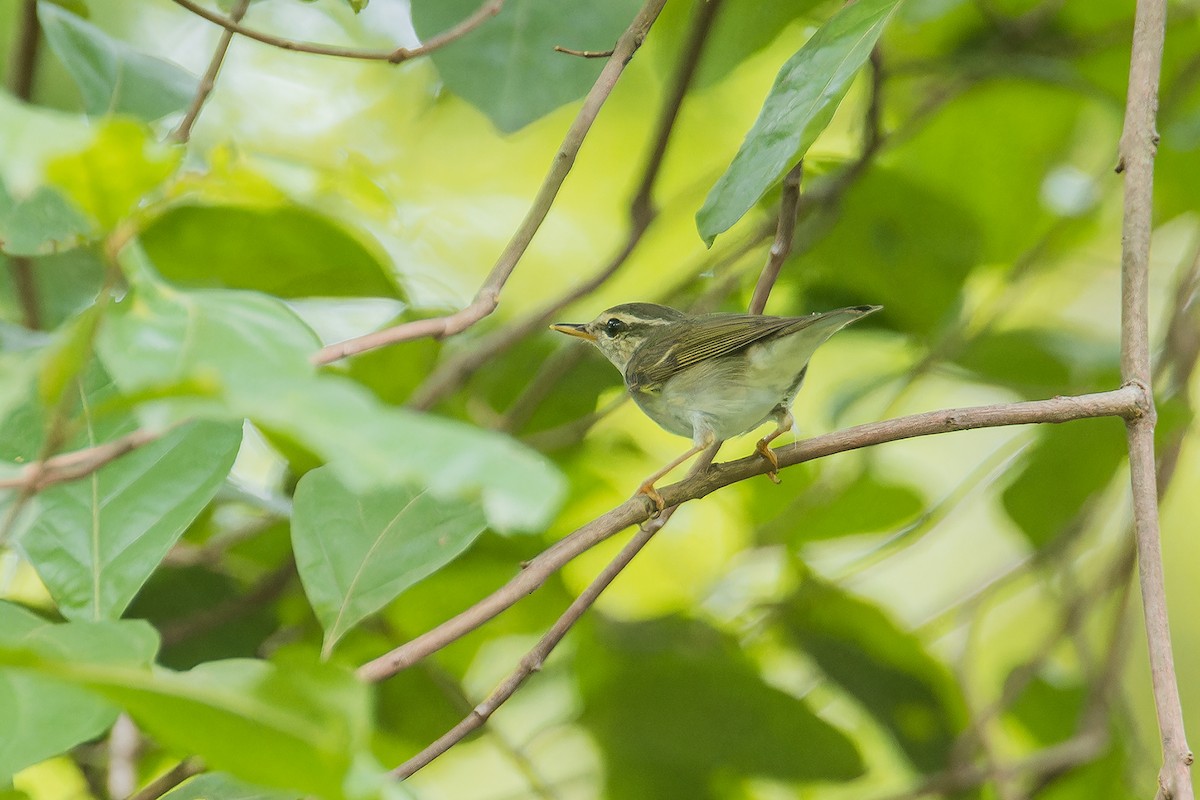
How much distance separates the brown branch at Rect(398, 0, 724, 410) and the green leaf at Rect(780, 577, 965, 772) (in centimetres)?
82

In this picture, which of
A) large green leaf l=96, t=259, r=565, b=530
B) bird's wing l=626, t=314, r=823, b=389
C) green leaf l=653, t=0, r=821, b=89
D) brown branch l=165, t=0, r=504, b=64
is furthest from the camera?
bird's wing l=626, t=314, r=823, b=389

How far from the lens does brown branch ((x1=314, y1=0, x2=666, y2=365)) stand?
43.4 inches

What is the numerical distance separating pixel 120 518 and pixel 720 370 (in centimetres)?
146

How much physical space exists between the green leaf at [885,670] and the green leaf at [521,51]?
49.2 inches

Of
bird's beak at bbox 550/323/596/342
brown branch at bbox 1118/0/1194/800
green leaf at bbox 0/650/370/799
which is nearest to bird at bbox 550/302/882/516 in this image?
bird's beak at bbox 550/323/596/342

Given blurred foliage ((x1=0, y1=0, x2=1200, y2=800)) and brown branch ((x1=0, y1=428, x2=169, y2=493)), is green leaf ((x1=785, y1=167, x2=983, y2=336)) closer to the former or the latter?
blurred foliage ((x1=0, y1=0, x2=1200, y2=800))

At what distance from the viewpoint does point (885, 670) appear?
2.39 meters

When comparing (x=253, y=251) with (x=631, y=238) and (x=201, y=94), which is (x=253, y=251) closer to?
(x=201, y=94)

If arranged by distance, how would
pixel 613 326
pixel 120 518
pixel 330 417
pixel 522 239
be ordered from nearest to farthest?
pixel 330 417 < pixel 120 518 < pixel 522 239 < pixel 613 326

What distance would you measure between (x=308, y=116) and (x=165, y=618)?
1922 mm

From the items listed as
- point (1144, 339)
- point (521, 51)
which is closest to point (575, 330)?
point (521, 51)

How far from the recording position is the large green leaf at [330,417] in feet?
1.97

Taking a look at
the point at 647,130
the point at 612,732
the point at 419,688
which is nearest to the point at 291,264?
the point at 419,688

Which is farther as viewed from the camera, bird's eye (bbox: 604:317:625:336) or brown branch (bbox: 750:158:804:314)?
bird's eye (bbox: 604:317:625:336)
